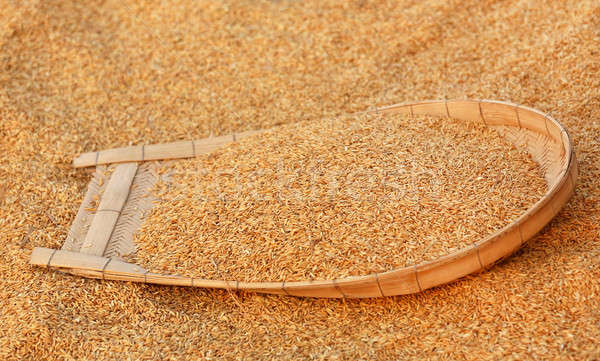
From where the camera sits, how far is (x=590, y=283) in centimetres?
275

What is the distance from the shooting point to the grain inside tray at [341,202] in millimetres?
2934

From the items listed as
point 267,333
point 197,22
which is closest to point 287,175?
point 267,333

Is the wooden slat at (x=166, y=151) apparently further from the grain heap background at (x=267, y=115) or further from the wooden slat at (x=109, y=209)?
the grain heap background at (x=267, y=115)

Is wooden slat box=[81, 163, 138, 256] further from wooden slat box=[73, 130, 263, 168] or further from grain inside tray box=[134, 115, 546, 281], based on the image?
grain inside tray box=[134, 115, 546, 281]

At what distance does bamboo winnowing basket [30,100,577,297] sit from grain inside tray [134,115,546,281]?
2.4 inches

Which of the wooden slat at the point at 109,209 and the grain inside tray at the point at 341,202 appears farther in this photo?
the wooden slat at the point at 109,209

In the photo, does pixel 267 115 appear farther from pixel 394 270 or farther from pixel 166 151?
pixel 394 270

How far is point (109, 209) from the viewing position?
3.57m

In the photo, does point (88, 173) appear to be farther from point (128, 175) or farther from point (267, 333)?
point (267, 333)

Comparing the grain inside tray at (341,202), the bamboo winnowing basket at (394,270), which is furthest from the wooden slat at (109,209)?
the grain inside tray at (341,202)

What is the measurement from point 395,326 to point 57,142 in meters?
2.69

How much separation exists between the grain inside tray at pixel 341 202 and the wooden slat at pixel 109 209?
0.21 meters

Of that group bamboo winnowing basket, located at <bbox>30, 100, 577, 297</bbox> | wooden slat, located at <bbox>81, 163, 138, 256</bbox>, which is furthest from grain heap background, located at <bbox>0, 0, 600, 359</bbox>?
wooden slat, located at <bbox>81, 163, 138, 256</bbox>

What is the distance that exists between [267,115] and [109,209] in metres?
1.40
